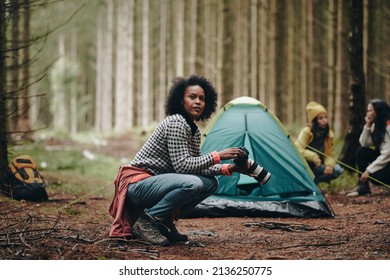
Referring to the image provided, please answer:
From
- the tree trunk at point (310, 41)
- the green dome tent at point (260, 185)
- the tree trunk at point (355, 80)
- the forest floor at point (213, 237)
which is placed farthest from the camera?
the tree trunk at point (310, 41)

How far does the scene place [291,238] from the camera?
4996 mm

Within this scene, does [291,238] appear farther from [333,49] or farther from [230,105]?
[333,49]

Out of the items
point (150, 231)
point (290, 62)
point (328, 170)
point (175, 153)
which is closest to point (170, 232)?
point (150, 231)

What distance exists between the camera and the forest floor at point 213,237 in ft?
13.6

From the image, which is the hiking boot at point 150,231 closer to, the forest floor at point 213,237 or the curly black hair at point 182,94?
the forest floor at point 213,237

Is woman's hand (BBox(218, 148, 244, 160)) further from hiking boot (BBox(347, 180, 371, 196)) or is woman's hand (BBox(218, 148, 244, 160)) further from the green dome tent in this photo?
hiking boot (BBox(347, 180, 371, 196))

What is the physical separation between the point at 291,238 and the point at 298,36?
751 inches

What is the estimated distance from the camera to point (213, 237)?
5070mm

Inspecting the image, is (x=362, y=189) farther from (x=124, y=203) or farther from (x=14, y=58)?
(x=14, y=58)

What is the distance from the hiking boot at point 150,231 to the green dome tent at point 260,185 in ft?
6.35

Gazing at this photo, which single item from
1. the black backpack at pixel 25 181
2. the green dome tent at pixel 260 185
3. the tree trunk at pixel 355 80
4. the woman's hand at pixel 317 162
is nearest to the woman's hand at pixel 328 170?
the woman's hand at pixel 317 162

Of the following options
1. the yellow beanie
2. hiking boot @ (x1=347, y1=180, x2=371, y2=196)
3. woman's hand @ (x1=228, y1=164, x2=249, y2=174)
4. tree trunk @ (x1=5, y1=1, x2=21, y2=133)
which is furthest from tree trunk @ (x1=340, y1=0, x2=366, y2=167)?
tree trunk @ (x1=5, y1=1, x2=21, y2=133)

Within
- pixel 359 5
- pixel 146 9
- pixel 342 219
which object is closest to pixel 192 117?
pixel 342 219

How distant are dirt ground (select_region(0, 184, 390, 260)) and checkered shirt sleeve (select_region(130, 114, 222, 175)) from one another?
24.6 inches
